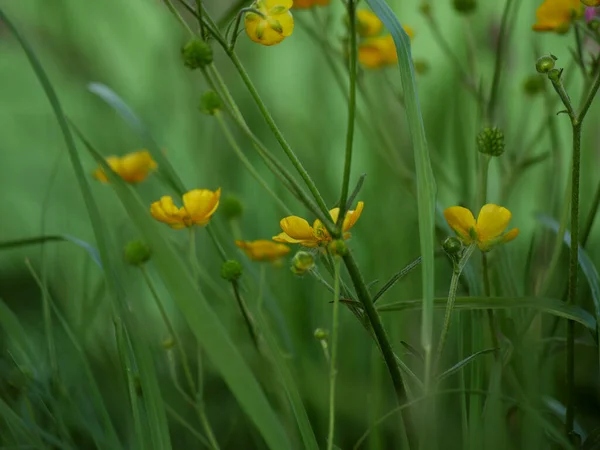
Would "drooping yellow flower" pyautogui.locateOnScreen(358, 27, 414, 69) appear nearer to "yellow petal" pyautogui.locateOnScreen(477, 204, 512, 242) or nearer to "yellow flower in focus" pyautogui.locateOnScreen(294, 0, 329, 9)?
"yellow flower in focus" pyautogui.locateOnScreen(294, 0, 329, 9)

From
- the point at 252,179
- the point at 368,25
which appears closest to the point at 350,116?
the point at 368,25

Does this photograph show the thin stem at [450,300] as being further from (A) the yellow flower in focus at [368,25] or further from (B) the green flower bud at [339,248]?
(A) the yellow flower in focus at [368,25]

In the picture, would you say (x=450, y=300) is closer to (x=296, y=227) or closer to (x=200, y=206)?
(x=296, y=227)

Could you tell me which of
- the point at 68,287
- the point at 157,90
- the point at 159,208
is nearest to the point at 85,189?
the point at 159,208

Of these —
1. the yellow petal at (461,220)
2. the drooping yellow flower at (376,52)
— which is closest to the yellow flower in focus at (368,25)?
the drooping yellow flower at (376,52)

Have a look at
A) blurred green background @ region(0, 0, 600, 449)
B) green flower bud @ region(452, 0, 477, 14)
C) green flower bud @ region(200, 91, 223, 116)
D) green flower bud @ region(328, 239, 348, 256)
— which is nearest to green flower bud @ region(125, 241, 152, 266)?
blurred green background @ region(0, 0, 600, 449)

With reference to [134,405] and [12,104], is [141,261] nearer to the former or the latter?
[134,405]
